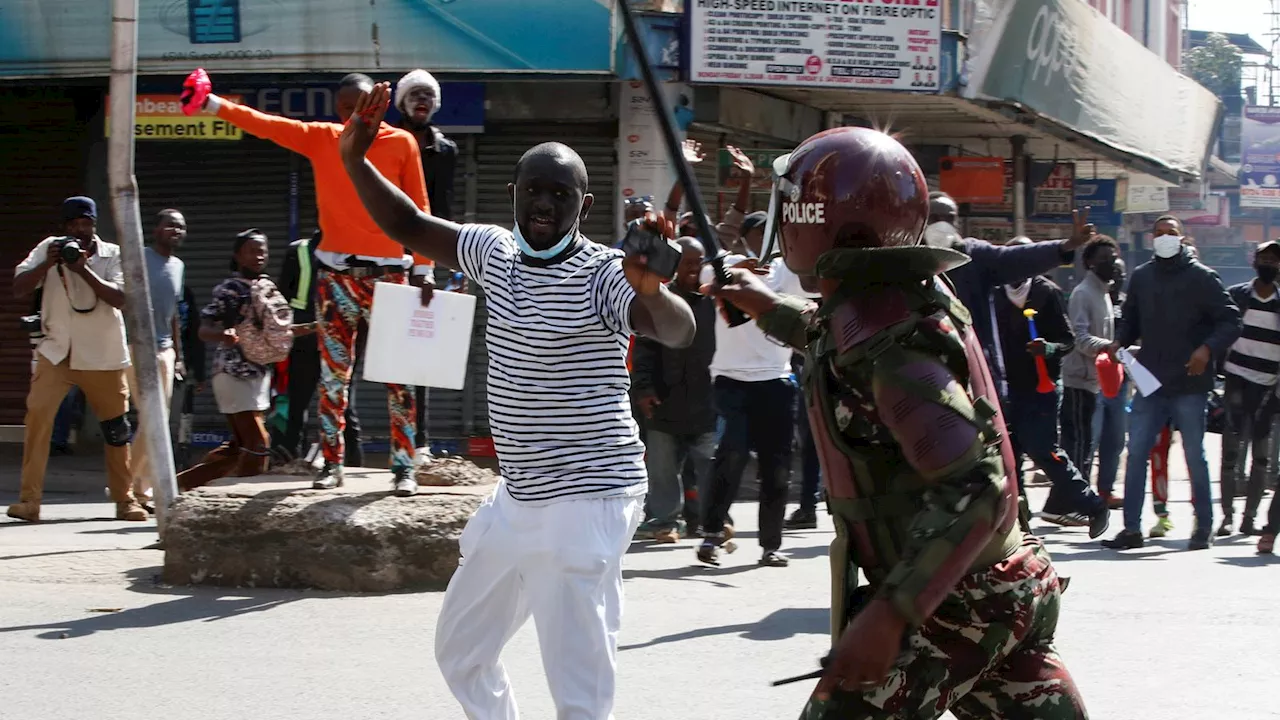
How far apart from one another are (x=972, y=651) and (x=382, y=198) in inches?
87.0

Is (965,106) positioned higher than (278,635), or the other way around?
(965,106)

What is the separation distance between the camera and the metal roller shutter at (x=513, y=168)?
1430 centimetres

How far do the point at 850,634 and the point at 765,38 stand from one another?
39.0ft

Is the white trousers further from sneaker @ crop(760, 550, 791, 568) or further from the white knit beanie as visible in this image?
sneaker @ crop(760, 550, 791, 568)

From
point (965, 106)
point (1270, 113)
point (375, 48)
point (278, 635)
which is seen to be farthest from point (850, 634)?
point (1270, 113)

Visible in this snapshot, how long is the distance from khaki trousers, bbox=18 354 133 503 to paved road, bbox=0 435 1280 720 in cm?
97

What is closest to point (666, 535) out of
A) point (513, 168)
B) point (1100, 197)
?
point (513, 168)

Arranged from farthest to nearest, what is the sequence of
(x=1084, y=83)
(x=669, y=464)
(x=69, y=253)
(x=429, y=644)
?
(x=1084, y=83) < (x=669, y=464) < (x=69, y=253) < (x=429, y=644)

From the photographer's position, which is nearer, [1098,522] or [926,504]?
[926,504]

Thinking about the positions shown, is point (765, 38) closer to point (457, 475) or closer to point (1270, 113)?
point (457, 475)

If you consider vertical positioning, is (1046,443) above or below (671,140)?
below

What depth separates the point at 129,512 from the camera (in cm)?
965

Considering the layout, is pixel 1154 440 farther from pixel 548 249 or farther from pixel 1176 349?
pixel 548 249

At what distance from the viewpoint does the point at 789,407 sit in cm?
845
